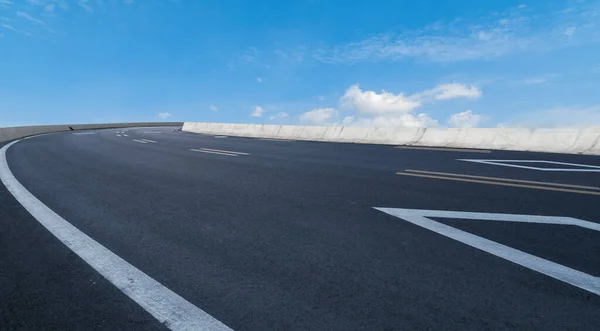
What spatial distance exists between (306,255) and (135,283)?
1419 mm

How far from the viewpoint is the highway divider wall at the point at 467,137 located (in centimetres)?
→ 1046

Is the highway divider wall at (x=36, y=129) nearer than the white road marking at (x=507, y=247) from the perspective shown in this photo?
No

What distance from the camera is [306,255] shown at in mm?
3094

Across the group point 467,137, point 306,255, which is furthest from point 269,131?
point 306,255

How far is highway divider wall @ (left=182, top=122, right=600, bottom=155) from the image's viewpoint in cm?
1046

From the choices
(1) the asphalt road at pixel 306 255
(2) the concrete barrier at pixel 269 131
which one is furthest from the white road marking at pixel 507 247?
(2) the concrete barrier at pixel 269 131

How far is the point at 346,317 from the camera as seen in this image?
2158 millimetres

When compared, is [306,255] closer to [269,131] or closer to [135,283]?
[135,283]

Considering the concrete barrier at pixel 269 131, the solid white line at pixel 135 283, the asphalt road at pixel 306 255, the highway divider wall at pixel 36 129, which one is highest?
the concrete barrier at pixel 269 131

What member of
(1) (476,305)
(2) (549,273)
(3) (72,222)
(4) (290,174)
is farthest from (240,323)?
(4) (290,174)

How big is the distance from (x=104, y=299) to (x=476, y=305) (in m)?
2.61

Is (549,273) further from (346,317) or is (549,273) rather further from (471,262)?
(346,317)

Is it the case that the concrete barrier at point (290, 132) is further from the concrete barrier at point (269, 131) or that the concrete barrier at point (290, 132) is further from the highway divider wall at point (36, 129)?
the highway divider wall at point (36, 129)

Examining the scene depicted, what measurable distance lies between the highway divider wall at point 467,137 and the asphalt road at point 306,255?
499cm
